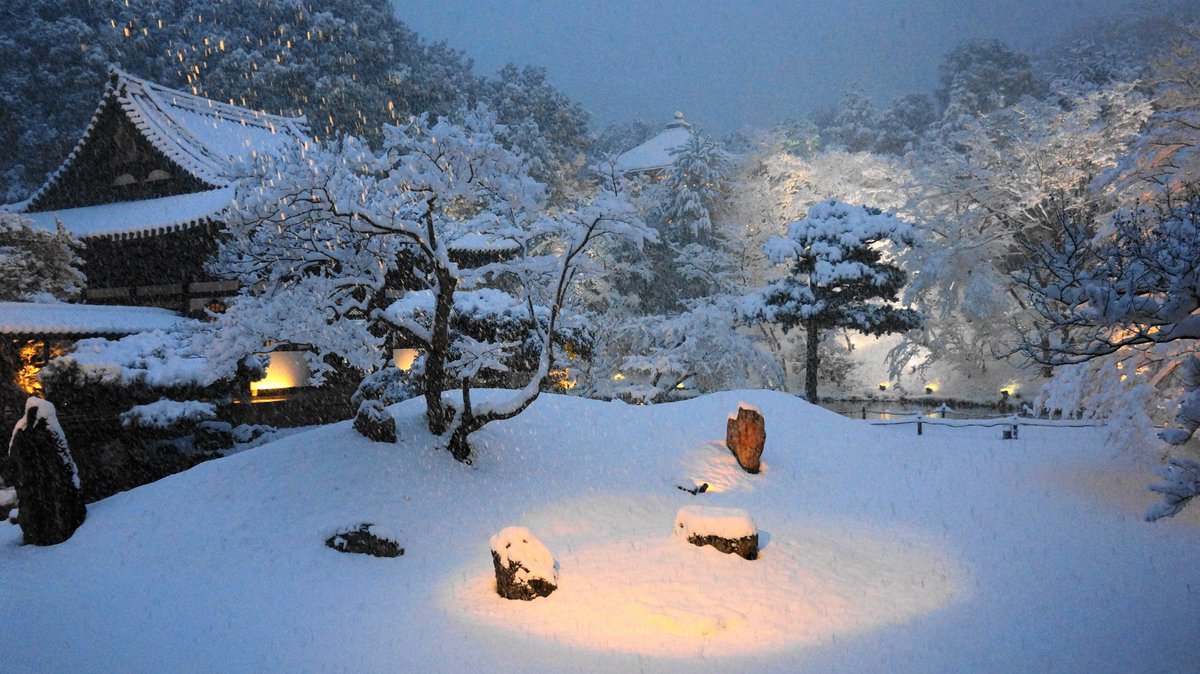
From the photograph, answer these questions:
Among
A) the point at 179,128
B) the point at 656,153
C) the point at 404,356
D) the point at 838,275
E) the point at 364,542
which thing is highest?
the point at 656,153

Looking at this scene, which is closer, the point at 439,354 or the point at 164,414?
the point at 439,354

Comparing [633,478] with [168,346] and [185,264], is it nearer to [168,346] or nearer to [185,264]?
[168,346]

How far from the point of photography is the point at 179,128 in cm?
1764

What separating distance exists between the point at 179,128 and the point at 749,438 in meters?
16.4

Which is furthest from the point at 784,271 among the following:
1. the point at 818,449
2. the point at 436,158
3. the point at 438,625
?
the point at 438,625

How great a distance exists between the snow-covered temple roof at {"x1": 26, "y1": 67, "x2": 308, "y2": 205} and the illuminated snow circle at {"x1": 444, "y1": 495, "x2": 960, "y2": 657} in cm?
1225

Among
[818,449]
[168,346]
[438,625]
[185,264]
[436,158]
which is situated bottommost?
[438,625]

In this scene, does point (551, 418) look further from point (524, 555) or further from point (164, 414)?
point (164, 414)

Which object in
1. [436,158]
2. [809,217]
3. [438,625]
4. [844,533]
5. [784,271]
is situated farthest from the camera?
[784,271]

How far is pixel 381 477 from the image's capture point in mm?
10453

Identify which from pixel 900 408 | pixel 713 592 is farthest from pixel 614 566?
pixel 900 408

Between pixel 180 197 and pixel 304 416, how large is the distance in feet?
20.4

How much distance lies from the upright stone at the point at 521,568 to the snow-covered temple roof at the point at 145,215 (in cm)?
1096

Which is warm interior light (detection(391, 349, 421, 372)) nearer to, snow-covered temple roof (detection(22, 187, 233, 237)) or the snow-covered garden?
the snow-covered garden
